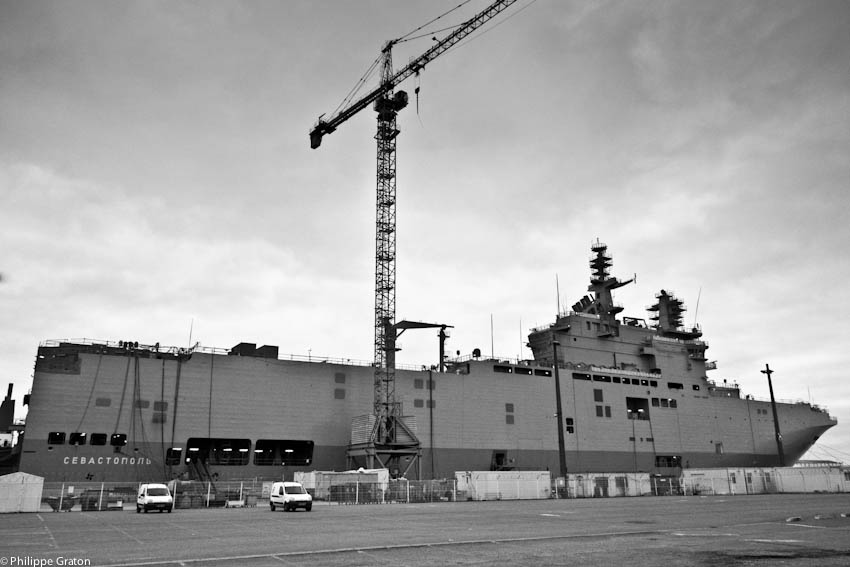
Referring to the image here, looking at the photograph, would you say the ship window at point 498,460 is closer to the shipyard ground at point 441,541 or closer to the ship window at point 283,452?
the ship window at point 283,452

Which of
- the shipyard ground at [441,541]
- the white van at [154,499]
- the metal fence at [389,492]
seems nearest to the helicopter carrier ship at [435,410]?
the metal fence at [389,492]

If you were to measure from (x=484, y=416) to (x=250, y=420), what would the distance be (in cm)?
2297

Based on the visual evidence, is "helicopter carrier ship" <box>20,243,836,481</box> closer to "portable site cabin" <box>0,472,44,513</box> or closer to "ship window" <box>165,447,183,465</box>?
"ship window" <box>165,447,183,465</box>

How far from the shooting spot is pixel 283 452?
173 feet

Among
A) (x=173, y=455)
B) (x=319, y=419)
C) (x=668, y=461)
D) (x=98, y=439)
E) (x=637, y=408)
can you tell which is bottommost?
(x=668, y=461)

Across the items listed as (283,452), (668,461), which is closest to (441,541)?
(283,452)

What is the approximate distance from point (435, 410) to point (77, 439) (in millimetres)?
30064

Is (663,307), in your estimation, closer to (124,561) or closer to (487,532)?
(487,532)

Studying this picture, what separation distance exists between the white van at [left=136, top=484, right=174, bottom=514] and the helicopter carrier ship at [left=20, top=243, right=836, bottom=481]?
18.9 m

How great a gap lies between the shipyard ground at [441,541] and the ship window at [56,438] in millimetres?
24224

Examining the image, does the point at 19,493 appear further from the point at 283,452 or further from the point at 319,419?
the point at 319,419

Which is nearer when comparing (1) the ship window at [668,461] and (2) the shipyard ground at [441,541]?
(2) the shipyard ground at [441,541]

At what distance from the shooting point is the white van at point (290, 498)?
28391 mm

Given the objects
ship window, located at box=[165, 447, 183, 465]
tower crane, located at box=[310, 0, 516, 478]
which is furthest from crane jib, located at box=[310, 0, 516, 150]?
ship window, located at box=[165, 447, 183, 465]
